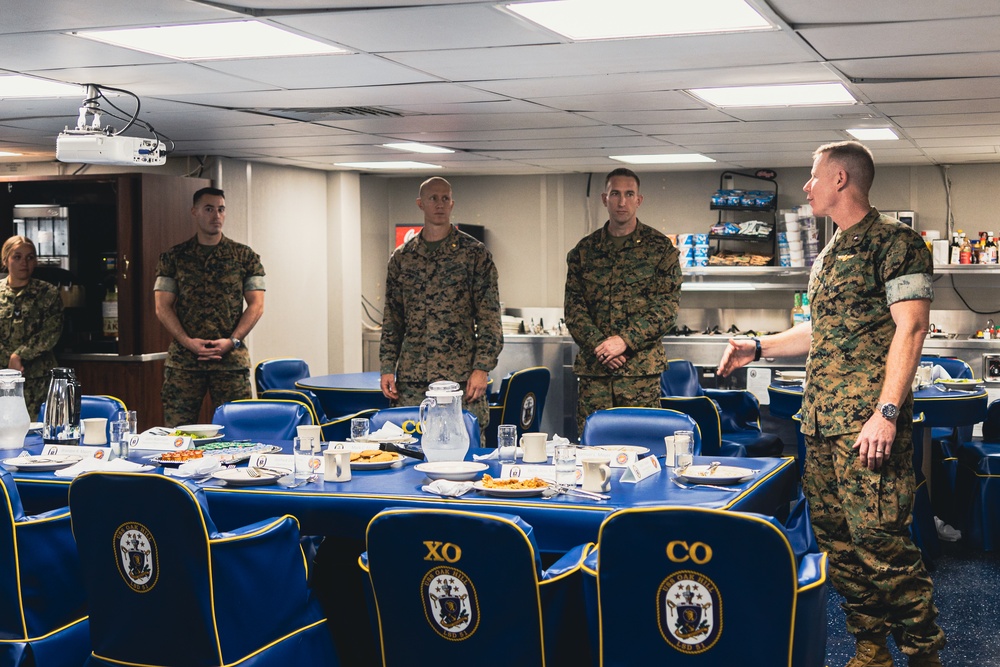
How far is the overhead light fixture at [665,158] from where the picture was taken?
9141 millimetres

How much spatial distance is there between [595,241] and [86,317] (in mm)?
4479

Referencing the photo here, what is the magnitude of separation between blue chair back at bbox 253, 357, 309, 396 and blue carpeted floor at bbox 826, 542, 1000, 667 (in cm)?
385

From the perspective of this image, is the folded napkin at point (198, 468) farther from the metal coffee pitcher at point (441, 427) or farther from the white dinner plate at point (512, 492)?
the white dinner plate at point (512, 492)

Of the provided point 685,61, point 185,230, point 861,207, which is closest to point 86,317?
point 185,230

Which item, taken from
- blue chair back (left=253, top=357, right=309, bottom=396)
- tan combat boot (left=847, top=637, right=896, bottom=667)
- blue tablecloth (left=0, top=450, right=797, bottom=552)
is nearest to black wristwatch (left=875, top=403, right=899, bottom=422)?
blue tablecloth (left=0, top=450, right=797, bottom=552)

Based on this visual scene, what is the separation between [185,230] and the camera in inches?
342

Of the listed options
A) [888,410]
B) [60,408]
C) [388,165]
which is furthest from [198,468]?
[388,165]

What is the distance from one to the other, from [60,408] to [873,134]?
534cm

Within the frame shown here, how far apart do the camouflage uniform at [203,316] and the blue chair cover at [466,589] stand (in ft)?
13.2

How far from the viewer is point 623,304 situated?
5.77 meters

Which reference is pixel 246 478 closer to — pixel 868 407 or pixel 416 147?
pixel 868 407

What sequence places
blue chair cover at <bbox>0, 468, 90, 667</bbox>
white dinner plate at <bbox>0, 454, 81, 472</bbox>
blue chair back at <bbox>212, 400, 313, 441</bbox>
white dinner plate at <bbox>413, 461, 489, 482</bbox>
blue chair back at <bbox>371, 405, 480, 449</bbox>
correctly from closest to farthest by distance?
1. blue chair cover at <bbox>0, 468, 90, 667</bbox>
2. white dinner plate at <bbox>413, 461, 489, 482</bbox>
3. white dinner plate at <bbox>0, 454, 81, 472</bbox>
4. blue chair back at <bbox>371, 405, 480, 449</bbox>
5. blue chair back at <bbox>212, 400, 313, 441</bbox>

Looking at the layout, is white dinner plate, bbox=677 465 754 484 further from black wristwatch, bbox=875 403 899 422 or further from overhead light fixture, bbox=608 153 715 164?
overhead light fixture, bbox=608 153 715 164

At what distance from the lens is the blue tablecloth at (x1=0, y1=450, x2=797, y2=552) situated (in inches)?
129
